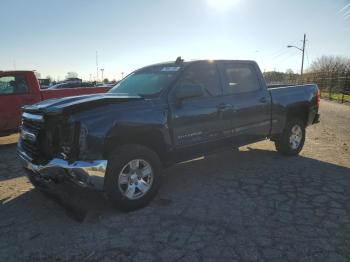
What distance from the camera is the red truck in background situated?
9.72 meters

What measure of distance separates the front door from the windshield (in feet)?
0.66

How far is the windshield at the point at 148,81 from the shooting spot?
534 centimetres

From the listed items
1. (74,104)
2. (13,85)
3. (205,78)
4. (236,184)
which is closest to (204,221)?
(236,184)

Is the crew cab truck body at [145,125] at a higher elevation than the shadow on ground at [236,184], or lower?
higher

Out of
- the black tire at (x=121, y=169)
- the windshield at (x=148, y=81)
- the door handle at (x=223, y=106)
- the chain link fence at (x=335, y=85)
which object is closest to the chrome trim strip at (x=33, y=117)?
the black tire at (x=121, y=169)

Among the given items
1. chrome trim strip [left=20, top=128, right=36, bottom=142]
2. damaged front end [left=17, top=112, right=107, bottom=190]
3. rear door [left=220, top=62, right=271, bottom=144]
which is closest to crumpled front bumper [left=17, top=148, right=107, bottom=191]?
damaged front end [left=17, top=112, right=107, bottom=190]

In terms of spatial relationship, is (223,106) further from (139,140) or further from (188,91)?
(139,140)

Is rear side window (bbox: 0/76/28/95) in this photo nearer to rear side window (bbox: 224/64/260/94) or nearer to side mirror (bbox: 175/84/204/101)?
rear side window (bbox: 224/64/260/94)

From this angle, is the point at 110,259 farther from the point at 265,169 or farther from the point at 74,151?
the point at 265,169

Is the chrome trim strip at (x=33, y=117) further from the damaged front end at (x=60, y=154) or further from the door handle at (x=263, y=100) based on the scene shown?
the door handle at (x=263, y=100)

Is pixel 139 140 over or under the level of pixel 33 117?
under

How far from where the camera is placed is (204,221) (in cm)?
434

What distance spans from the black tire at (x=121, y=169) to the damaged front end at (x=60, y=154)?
12 cm

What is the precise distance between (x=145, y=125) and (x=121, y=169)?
66 cm
